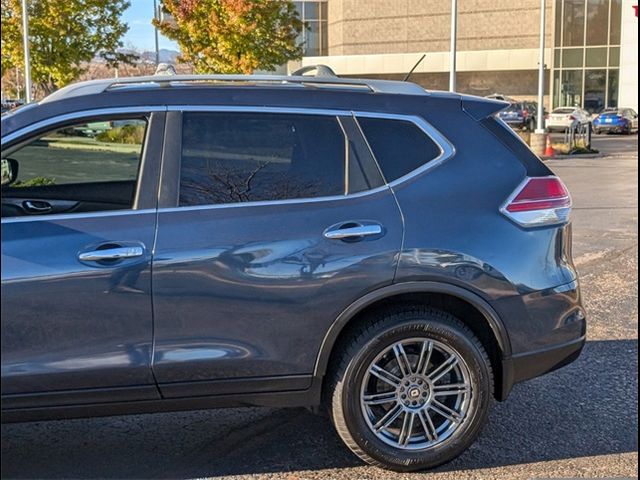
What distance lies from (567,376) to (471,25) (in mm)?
50735

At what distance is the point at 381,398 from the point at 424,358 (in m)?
0.29

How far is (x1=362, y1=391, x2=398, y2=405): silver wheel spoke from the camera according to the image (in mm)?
3678

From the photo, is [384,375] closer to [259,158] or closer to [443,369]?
[443,369]

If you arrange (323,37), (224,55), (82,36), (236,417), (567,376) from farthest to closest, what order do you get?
(323,37)
(82,36)
(224,55)
(567,376)
(236,417)

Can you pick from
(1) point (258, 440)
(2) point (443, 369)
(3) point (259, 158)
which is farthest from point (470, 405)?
(3) point (259, 158)

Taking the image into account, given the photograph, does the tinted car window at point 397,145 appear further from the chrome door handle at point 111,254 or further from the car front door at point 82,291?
the chrome door handle at point 111,254

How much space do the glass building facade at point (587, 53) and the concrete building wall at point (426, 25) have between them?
8.48 feet

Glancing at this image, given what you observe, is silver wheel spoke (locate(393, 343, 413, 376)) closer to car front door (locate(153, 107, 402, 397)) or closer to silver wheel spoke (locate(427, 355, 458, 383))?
silver wheel spoke (locate(427, 355, 458, 383))

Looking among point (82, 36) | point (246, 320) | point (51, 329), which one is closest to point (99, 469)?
point (51, 329)

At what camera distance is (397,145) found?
370cm

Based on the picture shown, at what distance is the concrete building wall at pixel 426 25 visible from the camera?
5112cm

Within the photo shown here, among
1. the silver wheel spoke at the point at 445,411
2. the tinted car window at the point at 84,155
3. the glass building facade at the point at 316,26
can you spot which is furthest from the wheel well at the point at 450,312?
the glass building facade at the point at 316,26

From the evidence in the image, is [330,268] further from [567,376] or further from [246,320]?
[567,376]

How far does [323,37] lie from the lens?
57.5 m
